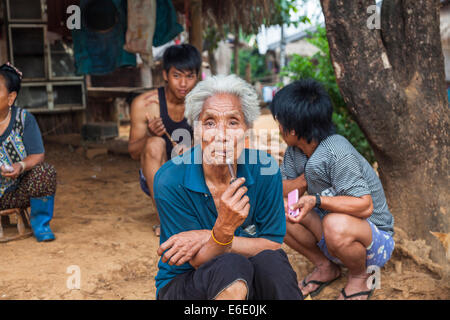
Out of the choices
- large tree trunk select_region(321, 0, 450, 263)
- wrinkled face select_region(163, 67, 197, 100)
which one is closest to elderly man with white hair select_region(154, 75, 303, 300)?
large tree trunk select_region(321, 0, 450, 263)

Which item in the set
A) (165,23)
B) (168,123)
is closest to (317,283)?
(168,123)

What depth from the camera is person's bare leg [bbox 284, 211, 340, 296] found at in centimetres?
279

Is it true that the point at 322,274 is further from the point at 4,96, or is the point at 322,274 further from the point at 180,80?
the point at 4,96

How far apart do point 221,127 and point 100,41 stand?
378cm

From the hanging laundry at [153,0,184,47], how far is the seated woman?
2.03m

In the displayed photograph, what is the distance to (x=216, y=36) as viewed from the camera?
10.6 meters

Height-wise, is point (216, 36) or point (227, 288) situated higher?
point (216, 36)

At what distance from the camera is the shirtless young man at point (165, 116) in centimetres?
369


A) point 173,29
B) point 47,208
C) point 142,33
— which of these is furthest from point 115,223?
point 173,29

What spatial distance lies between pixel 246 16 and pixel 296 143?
4640mm

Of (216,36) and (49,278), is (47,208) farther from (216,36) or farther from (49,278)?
(216,36)

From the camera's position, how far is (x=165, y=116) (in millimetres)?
3852

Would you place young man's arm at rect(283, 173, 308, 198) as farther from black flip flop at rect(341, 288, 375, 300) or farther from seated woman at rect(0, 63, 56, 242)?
seated woman at rect(0, 63, 56, 242)
